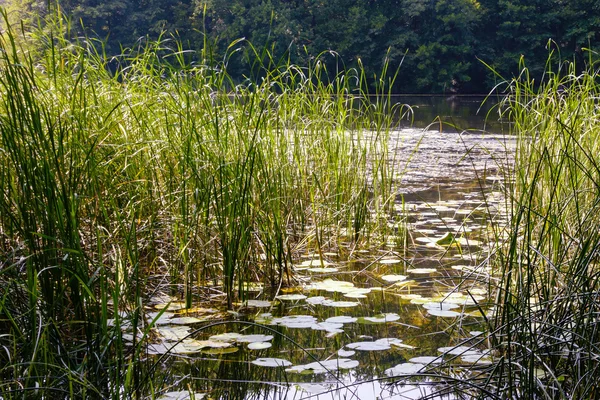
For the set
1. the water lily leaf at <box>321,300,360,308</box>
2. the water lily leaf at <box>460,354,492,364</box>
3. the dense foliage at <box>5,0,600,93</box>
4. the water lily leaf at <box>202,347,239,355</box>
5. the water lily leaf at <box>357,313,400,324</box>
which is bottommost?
the water lily leaf at <box>321,300,360,308</box>

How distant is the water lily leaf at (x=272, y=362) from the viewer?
2.03 metres

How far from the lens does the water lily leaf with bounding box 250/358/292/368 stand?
6.65 feet

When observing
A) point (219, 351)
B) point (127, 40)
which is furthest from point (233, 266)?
point (127, 40)

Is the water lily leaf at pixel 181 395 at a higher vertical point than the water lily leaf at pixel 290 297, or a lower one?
higher

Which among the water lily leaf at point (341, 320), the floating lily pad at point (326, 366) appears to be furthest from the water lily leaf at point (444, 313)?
the floating lily pad at point (326, 366)

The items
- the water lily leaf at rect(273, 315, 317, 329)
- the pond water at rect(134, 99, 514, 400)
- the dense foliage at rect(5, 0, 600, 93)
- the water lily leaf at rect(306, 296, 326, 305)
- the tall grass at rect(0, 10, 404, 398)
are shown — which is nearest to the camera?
the tall grass at rect(0, 10, 404, 398)

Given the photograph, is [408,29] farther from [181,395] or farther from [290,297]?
[181,395]

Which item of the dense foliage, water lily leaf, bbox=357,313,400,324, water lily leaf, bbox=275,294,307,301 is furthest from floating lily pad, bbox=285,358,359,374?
the dense foliage

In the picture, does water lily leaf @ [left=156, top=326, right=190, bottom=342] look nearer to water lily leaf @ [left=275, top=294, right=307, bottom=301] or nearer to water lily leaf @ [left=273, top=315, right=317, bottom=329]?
water lily leaf @ [left=273, top=315, right=317, bottom=329]

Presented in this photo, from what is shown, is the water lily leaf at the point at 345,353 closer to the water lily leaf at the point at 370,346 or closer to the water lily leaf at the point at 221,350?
the water lily leaf at the point at 370,346

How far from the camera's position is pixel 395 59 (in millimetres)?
23219

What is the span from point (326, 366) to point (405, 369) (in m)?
0.22

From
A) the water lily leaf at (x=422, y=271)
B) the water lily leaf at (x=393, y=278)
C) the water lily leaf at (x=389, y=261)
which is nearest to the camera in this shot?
the water lily leaf at (x=393, y=278)

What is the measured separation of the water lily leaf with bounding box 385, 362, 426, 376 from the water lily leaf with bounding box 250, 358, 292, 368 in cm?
29
